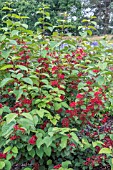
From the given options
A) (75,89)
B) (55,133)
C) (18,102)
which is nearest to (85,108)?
(75,89)

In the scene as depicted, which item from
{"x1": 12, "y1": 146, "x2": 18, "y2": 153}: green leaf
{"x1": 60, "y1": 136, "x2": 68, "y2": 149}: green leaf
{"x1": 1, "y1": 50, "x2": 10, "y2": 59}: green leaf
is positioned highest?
{"x1": 1, "y1": 50, "x2": 10, "y2": 59}: green leaf

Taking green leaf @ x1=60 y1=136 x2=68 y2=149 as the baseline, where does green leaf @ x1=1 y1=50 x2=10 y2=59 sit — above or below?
above

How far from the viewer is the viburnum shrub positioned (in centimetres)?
149

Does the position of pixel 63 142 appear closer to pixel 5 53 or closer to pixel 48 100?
pixel 48 100

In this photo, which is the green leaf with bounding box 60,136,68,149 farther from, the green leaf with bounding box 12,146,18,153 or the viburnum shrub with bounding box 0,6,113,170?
the green leaf with bounding box 12,146,18,153

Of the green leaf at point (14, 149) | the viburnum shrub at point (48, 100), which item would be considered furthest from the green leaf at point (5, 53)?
the green leaf at point (14, 149)

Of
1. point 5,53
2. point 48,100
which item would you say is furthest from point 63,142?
point 5,53

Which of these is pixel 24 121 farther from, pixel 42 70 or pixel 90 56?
pixel 90 56

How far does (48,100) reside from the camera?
5.18 ft

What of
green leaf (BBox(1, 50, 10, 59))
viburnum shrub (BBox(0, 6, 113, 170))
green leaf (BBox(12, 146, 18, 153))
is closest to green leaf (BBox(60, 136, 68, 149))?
viburnum shrub (BBox(0, 6, 113, 170))

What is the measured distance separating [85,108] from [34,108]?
0.32 meters

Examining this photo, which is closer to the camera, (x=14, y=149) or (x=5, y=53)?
(x=14, y=149)

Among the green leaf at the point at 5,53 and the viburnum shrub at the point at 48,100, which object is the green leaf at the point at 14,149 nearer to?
the viburnum shrub at the point at 48,100

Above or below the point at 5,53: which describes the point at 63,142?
A: below
